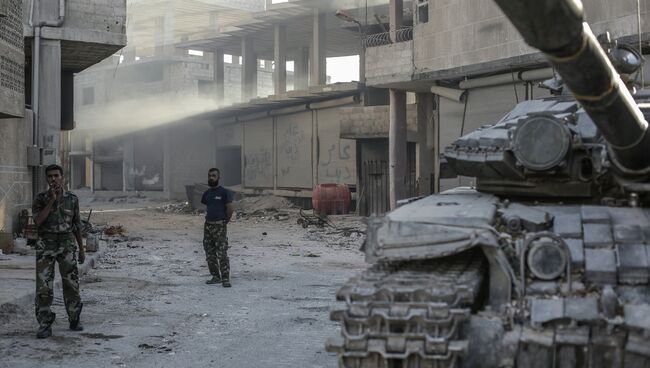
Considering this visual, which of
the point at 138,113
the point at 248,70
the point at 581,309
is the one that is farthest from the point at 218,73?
the point at 581,309

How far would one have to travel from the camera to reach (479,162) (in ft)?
18.4

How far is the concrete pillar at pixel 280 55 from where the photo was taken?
31734 mm

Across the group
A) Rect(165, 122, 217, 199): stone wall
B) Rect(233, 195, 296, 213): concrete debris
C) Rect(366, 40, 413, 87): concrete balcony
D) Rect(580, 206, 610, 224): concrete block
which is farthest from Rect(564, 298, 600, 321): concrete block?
Rect(165, 122, 217, 199): stone wall

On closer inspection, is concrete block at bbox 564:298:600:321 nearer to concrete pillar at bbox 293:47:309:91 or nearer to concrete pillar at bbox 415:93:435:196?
concrete pillar at bbox 415:93:435:196

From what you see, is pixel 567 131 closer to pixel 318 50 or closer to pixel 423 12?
pixel 423 12

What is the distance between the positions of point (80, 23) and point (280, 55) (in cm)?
1631

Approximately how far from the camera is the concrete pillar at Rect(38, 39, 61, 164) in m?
15.5

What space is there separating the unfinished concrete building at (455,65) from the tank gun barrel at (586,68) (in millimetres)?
10086

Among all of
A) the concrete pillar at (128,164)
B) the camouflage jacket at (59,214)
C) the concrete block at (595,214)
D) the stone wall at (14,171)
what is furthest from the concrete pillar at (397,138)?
the concrete pillar at (128,164)

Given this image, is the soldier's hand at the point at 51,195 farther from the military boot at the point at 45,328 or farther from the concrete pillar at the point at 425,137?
the concrete pillar at the point at 425,137

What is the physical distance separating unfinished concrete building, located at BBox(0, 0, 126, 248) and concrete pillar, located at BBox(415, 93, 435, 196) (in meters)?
8.85

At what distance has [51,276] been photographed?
23.1 ft

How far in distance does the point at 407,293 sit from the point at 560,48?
148cm

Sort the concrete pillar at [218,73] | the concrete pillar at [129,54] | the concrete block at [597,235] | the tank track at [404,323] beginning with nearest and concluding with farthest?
the tank track at [404,323] < the concrete block at [597,235] < the concrete pillar at [218,73] < the concrete pillar at [129,54]
